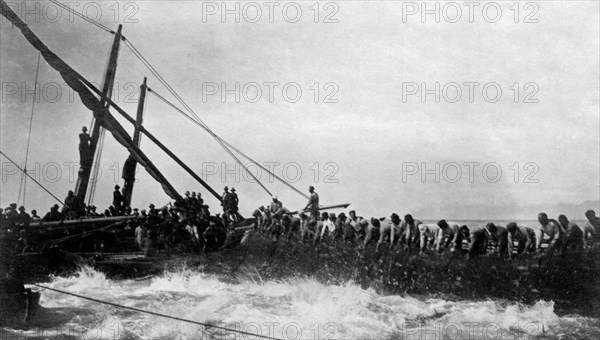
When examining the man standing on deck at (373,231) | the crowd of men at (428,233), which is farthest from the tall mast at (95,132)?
the man standing on deck at (373,231)

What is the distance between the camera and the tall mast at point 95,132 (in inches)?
496

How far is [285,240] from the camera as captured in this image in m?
11.4

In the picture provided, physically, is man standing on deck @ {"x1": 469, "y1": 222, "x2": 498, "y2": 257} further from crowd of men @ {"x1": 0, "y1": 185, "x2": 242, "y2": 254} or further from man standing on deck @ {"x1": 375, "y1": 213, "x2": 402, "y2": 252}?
crowd of men @ {"x1": 0, "y1": 185, "x2": 242, "y2": 254}

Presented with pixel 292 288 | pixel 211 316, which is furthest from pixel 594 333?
pixel 211 316

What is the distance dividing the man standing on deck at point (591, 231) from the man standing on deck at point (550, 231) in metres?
0.42

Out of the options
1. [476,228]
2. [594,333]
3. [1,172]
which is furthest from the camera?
[1,172]

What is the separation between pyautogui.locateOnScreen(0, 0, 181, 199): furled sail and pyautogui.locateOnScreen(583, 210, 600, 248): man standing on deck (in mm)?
8992

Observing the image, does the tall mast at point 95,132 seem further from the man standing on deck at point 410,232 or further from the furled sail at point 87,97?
the man standing on deck at point 410,232

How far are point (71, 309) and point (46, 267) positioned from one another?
1.39 m

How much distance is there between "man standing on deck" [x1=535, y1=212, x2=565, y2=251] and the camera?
30.9 ft

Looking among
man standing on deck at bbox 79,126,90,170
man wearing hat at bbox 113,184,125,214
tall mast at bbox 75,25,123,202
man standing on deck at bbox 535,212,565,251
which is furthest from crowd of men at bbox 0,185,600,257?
man wearing hat at bbox 113,184,125,214

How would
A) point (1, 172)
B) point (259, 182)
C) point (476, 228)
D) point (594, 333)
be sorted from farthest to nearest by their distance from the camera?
point (259, 182) < point (1, 172) < point (476, 228) < point (594, 333)

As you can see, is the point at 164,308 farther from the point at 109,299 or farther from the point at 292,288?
the point at 292,288

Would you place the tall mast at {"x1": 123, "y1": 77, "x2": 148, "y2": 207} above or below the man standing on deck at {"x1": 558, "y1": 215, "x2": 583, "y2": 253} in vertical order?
above
